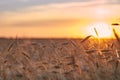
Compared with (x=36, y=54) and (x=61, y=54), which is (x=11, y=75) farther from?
(x=36, y=54)

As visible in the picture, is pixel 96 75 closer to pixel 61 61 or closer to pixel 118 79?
pixel 118 79

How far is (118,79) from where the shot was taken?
5.05 m

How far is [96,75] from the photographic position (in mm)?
5344

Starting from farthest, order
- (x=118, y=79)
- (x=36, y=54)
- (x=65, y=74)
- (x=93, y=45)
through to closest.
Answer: (x=36, y=54), (x=93, y=45), (x=65, y=74), (x=118, y=79)

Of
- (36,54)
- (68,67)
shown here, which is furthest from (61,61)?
(36,54)

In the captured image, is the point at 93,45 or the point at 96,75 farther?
the point at 93,45

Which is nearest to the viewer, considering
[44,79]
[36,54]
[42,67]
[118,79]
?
[118,79]

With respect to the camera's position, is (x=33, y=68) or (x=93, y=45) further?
(x=93, y=45)

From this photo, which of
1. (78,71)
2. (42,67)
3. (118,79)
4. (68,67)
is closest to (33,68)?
(42,67)

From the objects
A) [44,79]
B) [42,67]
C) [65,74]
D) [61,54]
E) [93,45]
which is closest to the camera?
[65,74]

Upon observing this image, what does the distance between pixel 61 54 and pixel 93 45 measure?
0.72m

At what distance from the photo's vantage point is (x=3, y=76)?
18.4 ft

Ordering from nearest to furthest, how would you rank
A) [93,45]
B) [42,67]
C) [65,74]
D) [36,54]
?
[65,74], [42,67], [93,45], [36,54]

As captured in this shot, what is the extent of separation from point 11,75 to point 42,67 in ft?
1.35
